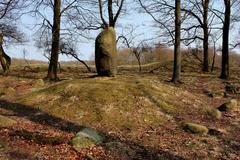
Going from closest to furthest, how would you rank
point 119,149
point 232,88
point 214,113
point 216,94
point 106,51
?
point 119,149 → point 214,113 → point 106,51 → point 216,94 → point 232,88

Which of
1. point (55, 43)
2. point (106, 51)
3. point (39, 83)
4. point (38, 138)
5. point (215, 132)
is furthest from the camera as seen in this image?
point (55, 43)

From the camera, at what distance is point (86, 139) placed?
1224cm

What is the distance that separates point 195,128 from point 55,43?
11448mm

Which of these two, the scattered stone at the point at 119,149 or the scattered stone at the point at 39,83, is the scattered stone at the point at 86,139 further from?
the scattered stone at the point at 39,83

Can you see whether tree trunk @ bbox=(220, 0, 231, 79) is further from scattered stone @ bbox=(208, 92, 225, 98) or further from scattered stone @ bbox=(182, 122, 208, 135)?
scattered stone @ bbox=(182, 122, 208, 135)

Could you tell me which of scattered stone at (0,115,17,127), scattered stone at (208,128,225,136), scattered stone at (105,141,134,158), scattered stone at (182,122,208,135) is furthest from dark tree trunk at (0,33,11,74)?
scattered stone at (208,128,225,136)

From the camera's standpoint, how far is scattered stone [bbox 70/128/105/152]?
12.0 m

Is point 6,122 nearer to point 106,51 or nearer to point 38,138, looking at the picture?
point 38,138

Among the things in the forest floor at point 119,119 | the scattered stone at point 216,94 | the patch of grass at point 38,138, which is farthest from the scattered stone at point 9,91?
the scattered stone at point 216,94

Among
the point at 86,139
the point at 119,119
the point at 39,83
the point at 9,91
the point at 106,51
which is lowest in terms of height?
the point at 86,139

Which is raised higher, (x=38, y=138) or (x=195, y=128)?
(x=38, y=138)

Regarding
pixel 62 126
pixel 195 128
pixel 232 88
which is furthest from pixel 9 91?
pixel 232 88

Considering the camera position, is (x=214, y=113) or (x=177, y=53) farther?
(x=177, y=53)

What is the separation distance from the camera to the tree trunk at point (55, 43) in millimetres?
23297
